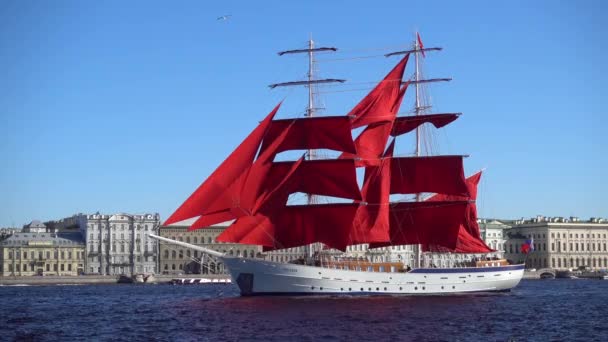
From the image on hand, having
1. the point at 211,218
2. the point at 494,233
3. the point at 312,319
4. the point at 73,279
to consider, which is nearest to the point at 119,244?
the point at 73,279

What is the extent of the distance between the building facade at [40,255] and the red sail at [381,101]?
72.5 metres

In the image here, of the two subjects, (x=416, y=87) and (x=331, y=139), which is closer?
(x=331, y=139)

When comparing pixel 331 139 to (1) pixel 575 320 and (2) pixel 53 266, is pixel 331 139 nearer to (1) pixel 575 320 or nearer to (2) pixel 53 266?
(1) pixel 575 320

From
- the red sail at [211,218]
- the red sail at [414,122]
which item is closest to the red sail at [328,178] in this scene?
the red sail at [211,218]

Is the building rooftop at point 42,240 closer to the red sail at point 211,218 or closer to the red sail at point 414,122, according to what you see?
the red sail at point 414,122

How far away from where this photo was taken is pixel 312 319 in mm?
48250

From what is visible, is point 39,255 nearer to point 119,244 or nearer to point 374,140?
point 119,244

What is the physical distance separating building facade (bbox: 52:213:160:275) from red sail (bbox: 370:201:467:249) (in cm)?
7024

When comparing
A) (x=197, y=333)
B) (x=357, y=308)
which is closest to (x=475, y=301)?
(x=357, y=308)

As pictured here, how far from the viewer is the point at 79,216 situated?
142875mm

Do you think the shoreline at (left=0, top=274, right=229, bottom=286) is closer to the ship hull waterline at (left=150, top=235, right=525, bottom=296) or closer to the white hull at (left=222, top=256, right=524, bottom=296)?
the ship hull waterline at (left=150, top=235, right=525, bottom=296)

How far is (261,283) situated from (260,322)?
1686 centimetres

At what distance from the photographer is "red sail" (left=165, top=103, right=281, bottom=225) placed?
58.1 metres

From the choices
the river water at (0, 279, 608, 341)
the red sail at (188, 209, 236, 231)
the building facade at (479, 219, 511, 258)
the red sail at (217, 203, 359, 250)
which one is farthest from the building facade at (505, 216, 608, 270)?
the red sail at (188, 209, 236, 231)
